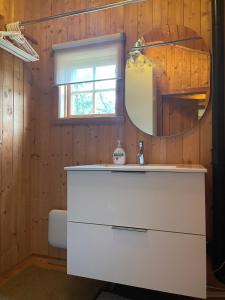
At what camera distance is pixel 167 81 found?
5.84 feet

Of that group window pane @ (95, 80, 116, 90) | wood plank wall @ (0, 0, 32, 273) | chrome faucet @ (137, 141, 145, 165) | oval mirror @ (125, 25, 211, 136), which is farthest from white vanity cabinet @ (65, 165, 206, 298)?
window pane @ (95, 80, 116, 90)

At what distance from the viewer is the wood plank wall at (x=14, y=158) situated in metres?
1.86

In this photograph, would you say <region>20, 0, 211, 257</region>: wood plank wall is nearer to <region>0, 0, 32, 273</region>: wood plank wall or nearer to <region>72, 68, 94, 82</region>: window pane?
<region>0, 0, 32, 273</region>: wood plank wall

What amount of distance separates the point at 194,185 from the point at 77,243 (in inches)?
32.0

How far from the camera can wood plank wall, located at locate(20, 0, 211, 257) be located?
1729 mm

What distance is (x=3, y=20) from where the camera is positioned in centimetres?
187

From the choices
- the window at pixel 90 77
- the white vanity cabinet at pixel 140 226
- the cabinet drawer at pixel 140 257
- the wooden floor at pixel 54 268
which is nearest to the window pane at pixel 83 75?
the window at pixel 90 77

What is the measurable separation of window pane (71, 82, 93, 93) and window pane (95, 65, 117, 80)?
0.09 metres

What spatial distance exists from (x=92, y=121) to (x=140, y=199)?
869 mm

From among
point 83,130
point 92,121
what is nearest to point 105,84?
point 92,121

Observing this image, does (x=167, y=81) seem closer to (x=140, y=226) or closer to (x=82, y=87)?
(x=82, y=87)

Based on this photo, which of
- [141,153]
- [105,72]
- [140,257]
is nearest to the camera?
[140,257]

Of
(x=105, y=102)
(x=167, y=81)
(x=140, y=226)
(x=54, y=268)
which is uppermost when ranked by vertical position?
(x=167, y=81)

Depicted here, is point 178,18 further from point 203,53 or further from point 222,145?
point 222,145
